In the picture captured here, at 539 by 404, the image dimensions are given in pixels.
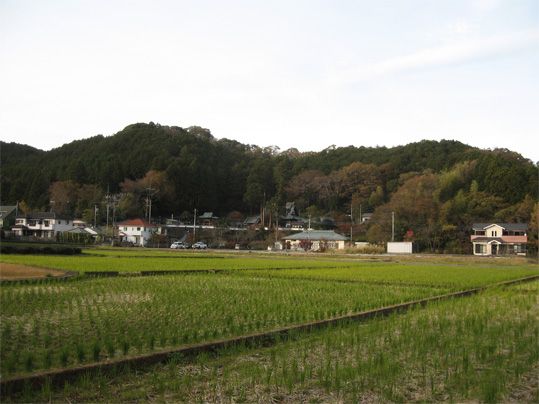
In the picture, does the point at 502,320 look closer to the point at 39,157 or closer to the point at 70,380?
the point at 70,380

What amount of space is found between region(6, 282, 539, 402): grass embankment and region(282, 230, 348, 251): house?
157 ft

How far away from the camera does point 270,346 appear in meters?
7.20

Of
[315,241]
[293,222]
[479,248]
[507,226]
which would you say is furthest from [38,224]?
[507,226]

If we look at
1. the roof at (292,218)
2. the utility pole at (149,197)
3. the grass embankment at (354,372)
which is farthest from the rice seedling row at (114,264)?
the roof at (292,218)

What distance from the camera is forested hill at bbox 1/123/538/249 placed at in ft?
193

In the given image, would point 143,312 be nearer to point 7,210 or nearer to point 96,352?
point 96,352

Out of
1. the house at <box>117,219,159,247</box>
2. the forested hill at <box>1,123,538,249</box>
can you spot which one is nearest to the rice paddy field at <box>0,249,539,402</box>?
the forested hill at <box>1,123,538,249</box>

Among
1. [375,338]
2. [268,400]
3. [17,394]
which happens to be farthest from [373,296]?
[17,394]

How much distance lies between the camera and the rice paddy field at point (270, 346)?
5070 mm

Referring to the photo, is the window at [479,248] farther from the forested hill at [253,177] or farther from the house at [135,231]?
the house at [135,231]

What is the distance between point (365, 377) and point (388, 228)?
50365 mm

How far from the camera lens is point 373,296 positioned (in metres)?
12.9

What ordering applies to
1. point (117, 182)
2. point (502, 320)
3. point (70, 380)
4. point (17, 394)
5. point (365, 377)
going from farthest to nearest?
1. point (117, 182)
2. point (502, 320)
3. point (365, 377)
4. point (70, 380)
5. point (17, 394)

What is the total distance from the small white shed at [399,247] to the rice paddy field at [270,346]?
121ft
